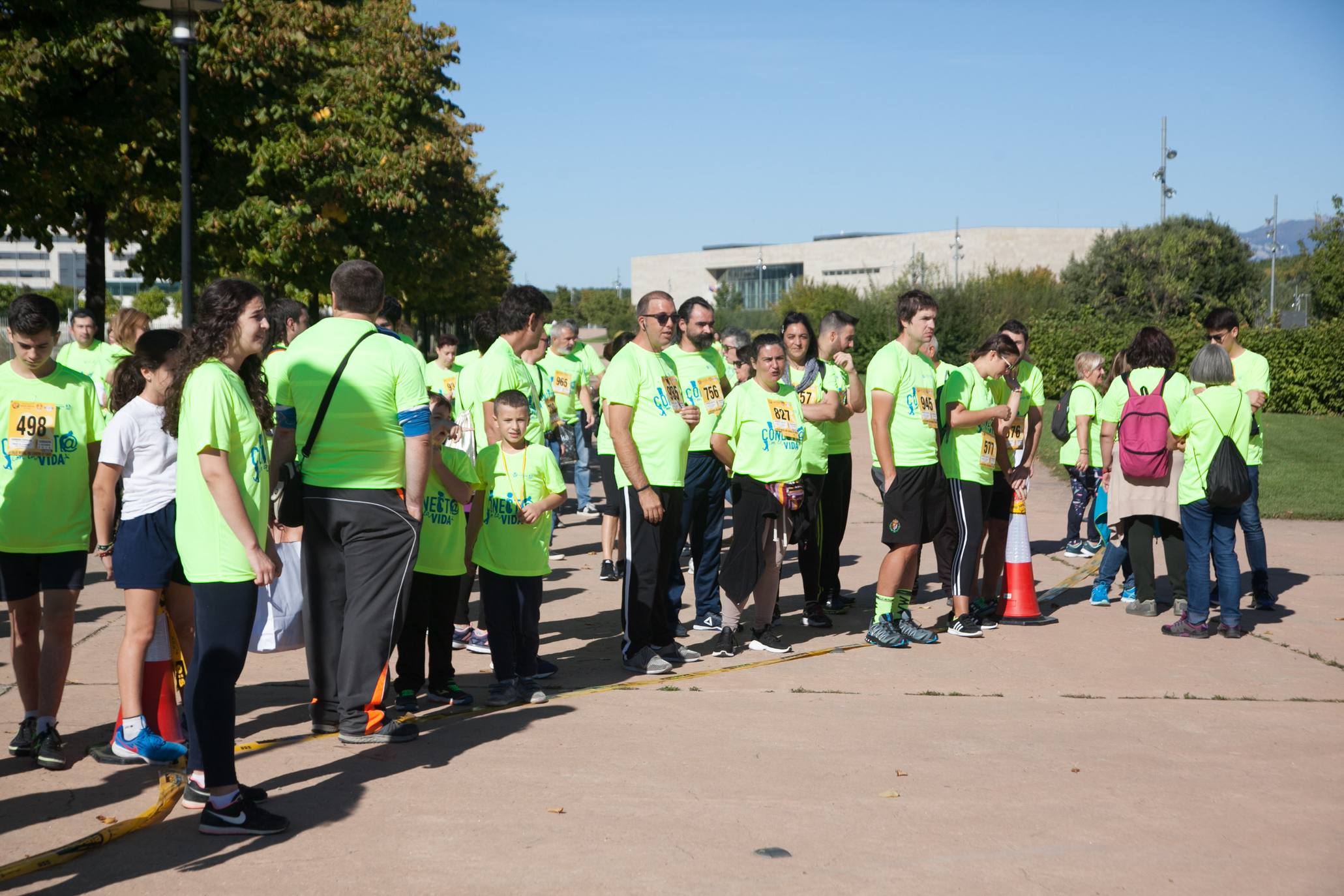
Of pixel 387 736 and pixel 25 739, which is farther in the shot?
pixel 387 736

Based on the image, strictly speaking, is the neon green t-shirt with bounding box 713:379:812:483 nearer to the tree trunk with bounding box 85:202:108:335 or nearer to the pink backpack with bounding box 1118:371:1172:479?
the pink backpack with bounding box 1118:371:1172:479

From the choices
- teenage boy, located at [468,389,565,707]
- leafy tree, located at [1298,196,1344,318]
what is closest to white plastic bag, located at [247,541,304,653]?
teenage boy, located at [468,389,565,707]

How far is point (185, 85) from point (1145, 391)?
8.99 m

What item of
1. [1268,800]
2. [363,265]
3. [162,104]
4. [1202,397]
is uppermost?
[162,104]

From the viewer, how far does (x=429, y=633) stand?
6457 millimetres

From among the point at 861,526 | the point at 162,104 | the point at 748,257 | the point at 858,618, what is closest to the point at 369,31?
the point at 162,104

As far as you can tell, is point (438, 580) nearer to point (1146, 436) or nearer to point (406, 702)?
point (406, 702)

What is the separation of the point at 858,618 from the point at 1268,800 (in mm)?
3970

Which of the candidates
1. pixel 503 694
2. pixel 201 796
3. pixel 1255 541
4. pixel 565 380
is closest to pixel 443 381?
pixel 565 380

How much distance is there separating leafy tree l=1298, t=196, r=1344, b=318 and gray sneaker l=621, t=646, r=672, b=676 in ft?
119

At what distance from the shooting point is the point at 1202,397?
809cm

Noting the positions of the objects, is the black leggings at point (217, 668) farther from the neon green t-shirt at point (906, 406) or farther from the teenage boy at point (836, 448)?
the teenage boy at point (836, 448)

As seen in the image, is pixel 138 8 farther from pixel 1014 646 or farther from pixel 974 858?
pixel 974 858

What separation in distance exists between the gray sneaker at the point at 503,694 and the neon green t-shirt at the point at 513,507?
551 mm
